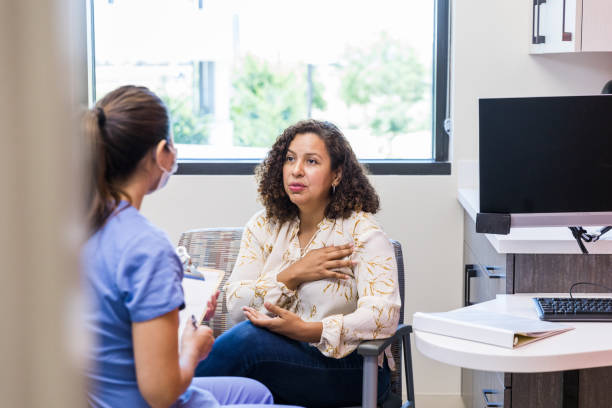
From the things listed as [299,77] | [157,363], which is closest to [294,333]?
[157,363]

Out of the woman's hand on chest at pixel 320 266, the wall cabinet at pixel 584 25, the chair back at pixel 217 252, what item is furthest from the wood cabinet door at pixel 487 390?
the wall cabinet at pixel 584 25

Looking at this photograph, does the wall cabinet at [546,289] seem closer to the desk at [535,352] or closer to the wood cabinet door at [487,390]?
the wood cabinet door at [487,390]

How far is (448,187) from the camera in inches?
121

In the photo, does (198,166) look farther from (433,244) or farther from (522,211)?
(522,211)

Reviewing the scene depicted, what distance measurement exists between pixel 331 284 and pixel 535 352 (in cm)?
66

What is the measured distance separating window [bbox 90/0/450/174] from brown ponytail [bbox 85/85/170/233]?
1.90 metres

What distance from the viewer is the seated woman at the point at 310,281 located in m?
1.98

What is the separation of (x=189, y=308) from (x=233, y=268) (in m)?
0.87

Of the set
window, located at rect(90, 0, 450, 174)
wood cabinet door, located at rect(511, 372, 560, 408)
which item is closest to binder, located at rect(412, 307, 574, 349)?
wood cabinet door, located at rect(511, 372, 560, 408)

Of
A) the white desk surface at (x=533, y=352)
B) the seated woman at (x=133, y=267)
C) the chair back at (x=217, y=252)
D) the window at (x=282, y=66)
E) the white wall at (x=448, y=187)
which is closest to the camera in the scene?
the seated woman at (x=133, y=267)

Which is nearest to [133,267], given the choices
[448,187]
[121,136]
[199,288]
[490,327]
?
[121,136]

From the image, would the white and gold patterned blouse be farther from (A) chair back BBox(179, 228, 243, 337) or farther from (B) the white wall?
(B) the white wall

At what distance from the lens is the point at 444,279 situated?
123 inches

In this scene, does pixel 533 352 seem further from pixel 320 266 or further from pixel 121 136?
pixel 121 136
